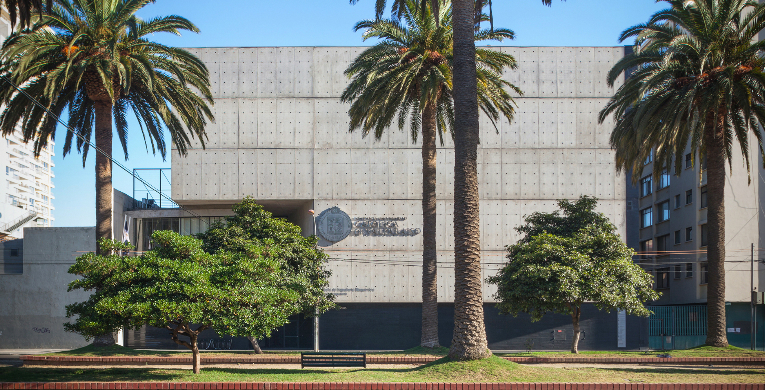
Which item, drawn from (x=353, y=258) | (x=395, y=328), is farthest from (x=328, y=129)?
(x=395, y=328)

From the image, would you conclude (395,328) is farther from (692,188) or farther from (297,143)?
(692,188)

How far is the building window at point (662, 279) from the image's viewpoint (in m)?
49.6

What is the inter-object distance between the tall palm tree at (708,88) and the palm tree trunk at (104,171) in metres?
22.3

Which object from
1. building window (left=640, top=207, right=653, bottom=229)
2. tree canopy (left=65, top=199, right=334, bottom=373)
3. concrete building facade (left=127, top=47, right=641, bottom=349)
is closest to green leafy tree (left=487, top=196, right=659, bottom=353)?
tree canopy (left=65, top=199, right=334, bottom=373)

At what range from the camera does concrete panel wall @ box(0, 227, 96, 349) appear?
4303cm

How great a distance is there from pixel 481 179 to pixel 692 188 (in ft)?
51.1

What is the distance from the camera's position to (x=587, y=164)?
42.8m

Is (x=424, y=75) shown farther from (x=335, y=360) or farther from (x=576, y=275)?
(x=335, y=360)

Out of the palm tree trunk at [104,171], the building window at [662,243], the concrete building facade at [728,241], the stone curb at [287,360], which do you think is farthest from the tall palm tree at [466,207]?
the building window at [662,243]

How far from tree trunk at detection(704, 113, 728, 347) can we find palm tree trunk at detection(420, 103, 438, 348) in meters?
11.5

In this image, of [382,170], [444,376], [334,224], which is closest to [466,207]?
[444,376]

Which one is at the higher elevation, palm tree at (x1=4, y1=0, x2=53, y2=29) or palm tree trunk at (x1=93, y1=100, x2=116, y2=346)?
palm tree at (x1=4, y1=0, x2=53, y2=29)

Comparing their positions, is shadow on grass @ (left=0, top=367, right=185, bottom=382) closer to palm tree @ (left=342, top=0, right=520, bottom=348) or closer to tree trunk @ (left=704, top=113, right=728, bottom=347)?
palm tree @ (left=342, top=0, right=520, bottom=348)

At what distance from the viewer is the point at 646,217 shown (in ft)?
177
